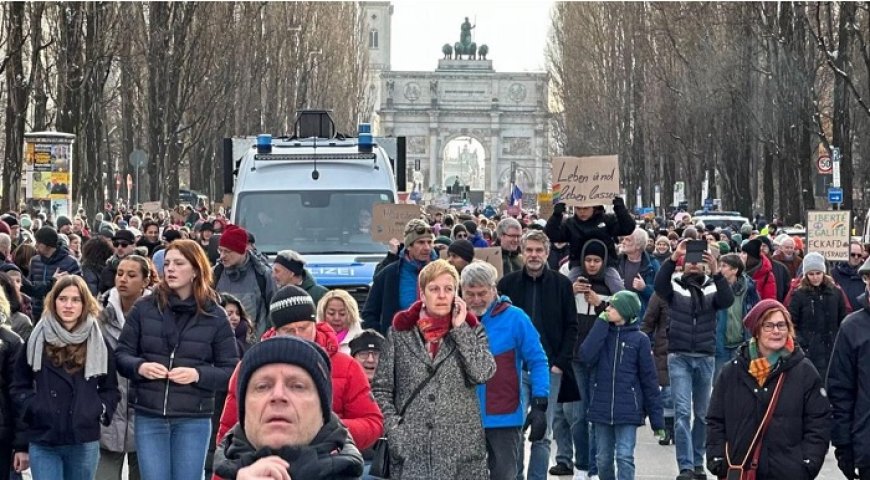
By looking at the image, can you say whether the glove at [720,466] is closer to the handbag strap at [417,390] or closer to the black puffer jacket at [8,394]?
the handbag strap at [417,390]

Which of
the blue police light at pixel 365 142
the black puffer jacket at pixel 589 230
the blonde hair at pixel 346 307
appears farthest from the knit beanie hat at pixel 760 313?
the blue police light at pixel 365 142

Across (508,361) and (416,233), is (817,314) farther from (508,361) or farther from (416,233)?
(508,361)

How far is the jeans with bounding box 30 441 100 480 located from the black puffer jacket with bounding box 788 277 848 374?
7302mm

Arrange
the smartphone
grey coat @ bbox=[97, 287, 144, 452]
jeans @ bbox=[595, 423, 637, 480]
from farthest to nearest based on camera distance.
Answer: the smartphone
jeans @ bbox=[595, 423, 637, 480]
grey coat @ bbox=[97, 287, 144, 452]

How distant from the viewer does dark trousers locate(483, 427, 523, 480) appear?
8969 mm

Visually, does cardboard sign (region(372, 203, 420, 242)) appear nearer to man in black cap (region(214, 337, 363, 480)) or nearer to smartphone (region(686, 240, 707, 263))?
smartphone (region(686, 240, 707, 263))

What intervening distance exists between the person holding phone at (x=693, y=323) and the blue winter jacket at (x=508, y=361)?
4.15 m

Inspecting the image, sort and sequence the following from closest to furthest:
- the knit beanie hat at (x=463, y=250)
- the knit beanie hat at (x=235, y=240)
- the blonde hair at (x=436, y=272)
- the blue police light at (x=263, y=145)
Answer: the blonde hair at (x=436, y=272), the knit beanie hat at (x=463, y=250), the knit beanie hat at (x=235, y=240), the blue police light at (x=263, y=145)

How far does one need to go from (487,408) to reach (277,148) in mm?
10307

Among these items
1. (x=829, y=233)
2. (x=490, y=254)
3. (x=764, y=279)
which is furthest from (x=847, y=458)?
(x=829, y=233)

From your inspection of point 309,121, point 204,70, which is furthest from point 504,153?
point 309,121

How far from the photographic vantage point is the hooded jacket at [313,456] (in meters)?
3.93

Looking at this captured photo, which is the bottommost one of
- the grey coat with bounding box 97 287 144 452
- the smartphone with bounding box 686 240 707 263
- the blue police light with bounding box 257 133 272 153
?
the grey coat with bounding box 97 287 144 452

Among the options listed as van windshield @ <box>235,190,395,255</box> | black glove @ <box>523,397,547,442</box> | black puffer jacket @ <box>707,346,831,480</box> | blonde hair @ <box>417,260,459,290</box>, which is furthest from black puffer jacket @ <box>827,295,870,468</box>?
van windshield @ <box>235,190,395,255</box>
